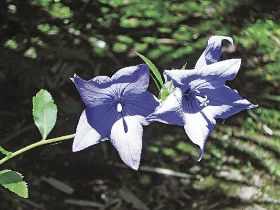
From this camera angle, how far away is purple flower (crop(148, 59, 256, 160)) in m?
0.86

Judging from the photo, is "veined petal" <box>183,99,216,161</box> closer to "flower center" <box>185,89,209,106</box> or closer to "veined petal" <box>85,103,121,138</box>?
"flower center" <box>185,89,209,106</box>

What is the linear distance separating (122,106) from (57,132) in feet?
3.38

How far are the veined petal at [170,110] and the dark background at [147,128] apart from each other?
1050 mm

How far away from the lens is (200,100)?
0.92 metres

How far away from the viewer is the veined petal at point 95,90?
0.88m

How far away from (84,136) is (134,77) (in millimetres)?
120

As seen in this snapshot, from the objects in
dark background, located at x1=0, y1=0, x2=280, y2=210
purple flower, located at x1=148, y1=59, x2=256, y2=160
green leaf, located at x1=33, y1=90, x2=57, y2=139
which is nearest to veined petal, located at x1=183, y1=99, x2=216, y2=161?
purple flower, located at x1=148, y1=59, x2=256, y2=160

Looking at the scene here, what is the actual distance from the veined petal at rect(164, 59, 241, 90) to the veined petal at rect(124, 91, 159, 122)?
0.14 ft

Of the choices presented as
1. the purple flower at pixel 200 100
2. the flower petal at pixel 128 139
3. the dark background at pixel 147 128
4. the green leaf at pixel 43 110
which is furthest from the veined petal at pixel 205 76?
the dark background at pixel 147 128

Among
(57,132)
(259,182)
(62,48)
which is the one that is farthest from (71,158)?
(259,182)

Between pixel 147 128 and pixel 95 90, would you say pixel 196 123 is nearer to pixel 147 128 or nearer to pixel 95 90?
pixel 95 90

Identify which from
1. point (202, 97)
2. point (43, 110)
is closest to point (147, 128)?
point (43, 110)

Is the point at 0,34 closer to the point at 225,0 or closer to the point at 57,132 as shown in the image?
the point at 57,132

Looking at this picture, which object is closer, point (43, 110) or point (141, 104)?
point (141, 104)
